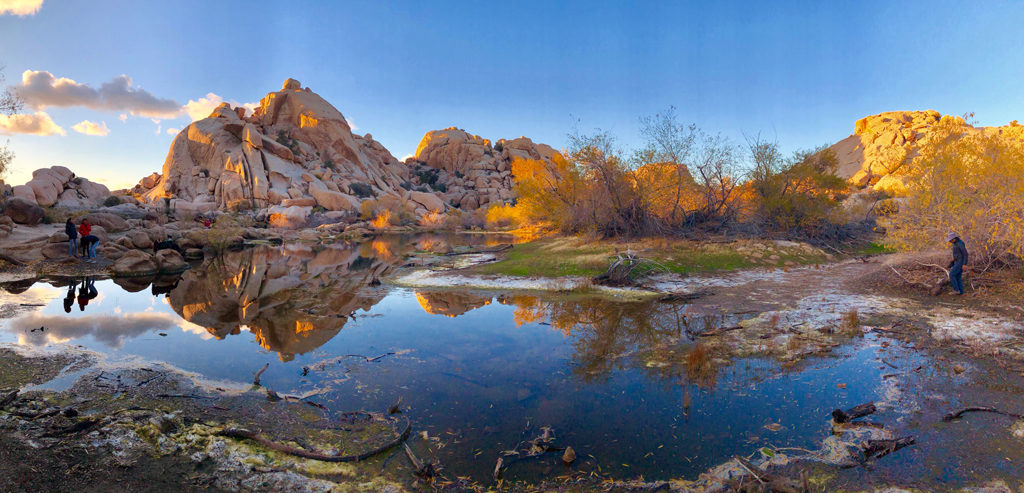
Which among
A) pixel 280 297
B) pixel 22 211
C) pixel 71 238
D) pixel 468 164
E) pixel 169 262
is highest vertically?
pixel 468 164

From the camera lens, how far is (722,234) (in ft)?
74.1

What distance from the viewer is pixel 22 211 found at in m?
27.3

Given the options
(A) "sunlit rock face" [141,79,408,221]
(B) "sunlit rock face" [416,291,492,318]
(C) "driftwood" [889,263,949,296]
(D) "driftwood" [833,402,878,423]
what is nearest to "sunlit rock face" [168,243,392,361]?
(B) "sunlit rock face" [416,291,492,318]

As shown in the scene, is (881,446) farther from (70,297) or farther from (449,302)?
(70,297)

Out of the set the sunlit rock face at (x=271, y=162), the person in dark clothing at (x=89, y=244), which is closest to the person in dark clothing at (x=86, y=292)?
the person in dark clothing at (x=89, y=244)

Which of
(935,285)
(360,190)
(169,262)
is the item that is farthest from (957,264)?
(360,190)

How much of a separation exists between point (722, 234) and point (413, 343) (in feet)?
61.8

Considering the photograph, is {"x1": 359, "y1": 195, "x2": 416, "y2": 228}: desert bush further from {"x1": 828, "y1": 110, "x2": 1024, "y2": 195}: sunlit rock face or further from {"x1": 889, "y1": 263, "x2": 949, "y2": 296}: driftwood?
{"x1": 828, "y1": 110, "x2": 1024, "y2": 195}: sunlit rock face

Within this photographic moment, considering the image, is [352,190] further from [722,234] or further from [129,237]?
[722,234]

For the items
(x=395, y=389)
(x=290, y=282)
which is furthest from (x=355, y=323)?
(x=290, y=282)

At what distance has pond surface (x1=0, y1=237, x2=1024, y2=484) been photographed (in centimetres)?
497

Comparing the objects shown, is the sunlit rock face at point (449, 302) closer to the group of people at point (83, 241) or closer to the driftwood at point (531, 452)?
the driftwood at point (531, 452)

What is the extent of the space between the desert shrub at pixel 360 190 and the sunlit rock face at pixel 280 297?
55.4 meters

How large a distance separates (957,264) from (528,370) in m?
11.6
